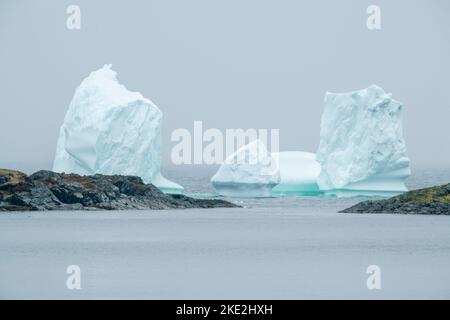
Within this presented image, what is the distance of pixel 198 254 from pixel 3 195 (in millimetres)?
19783

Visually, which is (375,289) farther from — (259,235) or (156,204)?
(156,204)

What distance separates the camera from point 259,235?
45.3 m

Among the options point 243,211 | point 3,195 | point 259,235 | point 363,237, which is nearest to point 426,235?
point 363,237

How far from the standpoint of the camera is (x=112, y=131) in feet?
211

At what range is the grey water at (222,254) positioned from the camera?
88.8ft

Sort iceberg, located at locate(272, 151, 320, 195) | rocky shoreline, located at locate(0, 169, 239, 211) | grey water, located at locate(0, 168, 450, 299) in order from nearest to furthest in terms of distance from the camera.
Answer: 1. grey water, located at locate(0, 168, 450, 299)
2. rocky shoreline, located at locate(0, 169, 239, 211)
3. iceberg, located at locate(272, 151, 320, 195)

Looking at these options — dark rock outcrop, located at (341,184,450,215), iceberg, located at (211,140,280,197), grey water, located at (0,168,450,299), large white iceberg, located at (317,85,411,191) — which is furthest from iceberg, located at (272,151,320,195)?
dark rock outcrop, located at (341,184,450,215)

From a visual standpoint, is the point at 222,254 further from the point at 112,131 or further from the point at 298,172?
the point at 298,172

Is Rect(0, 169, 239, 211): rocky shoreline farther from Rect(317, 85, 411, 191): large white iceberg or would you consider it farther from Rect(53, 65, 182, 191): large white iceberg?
Rect(317, 85, 411, 191): large white iceberg

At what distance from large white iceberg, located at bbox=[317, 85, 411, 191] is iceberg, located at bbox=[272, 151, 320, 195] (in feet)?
23.2

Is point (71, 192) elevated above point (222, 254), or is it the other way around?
point (71, 192)

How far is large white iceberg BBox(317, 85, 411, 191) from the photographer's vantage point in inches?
2569

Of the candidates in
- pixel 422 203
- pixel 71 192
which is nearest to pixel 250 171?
pixel 71 192

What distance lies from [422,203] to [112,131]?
19690 millimetres
